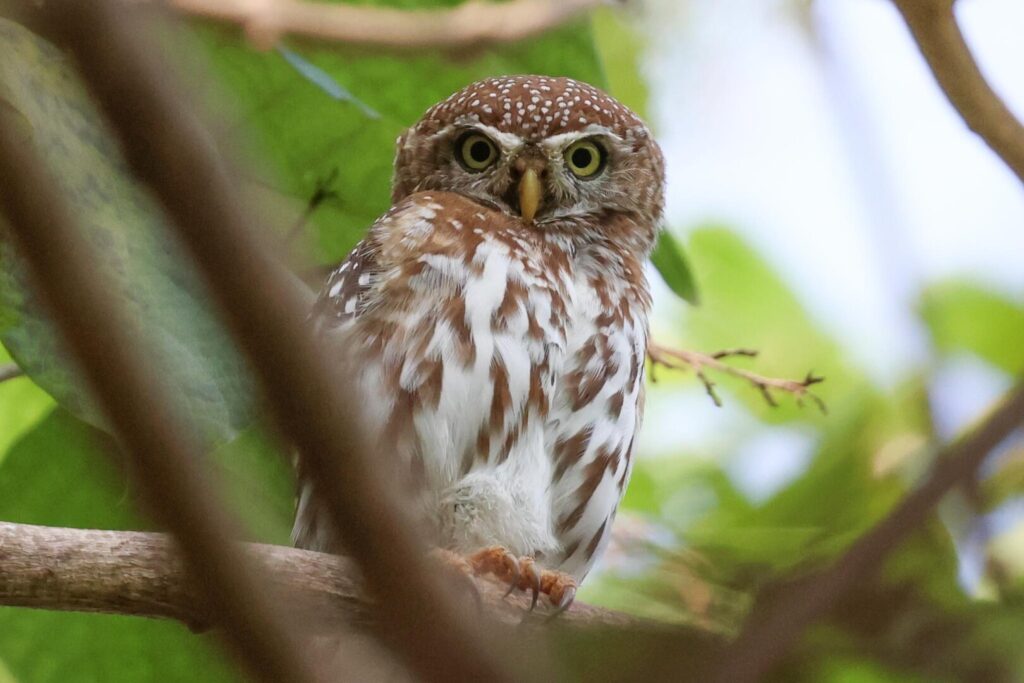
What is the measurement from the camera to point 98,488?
2.22 meters

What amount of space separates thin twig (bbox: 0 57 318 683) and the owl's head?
2.61 meters

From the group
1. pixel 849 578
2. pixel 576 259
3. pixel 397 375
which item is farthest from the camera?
pixel 576 259

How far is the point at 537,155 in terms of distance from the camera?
3.12 metres

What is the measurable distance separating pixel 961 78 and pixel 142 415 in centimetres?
126

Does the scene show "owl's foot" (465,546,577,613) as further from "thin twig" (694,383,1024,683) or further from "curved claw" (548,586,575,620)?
"thin twig" (694,383,1024,683)

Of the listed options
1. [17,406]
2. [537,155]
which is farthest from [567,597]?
[537,155]

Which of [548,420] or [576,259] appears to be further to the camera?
[576,259]

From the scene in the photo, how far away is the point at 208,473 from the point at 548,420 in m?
2.24

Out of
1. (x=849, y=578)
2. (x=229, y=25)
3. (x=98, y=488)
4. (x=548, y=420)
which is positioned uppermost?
(x=229, y=25)

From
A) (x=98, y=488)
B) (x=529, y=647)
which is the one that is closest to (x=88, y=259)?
(x=529, y=647)

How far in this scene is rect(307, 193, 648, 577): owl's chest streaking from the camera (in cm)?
249

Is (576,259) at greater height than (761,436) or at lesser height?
greater

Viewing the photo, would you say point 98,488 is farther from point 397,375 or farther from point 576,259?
point 576,259

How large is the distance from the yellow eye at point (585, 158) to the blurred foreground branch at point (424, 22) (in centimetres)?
64
